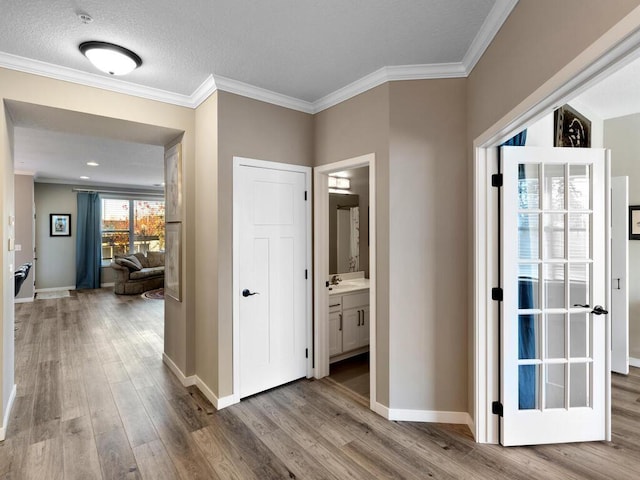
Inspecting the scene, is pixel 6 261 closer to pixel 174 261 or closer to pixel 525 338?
pixel 174 261

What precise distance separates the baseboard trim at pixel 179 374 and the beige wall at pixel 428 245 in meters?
1.91

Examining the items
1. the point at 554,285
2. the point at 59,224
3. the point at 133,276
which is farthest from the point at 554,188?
the point at 59,224

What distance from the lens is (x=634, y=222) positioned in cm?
356

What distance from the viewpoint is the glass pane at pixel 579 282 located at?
2.30m

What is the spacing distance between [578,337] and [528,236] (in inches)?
31.0

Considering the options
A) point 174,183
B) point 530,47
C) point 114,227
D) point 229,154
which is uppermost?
point 530,47

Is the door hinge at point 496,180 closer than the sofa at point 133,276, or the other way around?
the door hinge at point 496,180

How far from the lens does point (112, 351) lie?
4090mm

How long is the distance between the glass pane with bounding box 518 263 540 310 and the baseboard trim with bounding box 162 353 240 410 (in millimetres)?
2392

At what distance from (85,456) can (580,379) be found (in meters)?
3.40

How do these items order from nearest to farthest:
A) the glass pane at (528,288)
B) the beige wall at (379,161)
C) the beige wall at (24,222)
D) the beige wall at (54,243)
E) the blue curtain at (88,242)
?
1. the glass pane at (528,288)
2. the beige wall at (379,161)
3. the beige wall at (24,222)
4. the beige wall at (54,243)
5. the blue curtain at (88,242)

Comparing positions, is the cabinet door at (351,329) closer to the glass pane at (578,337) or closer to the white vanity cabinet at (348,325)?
the white vanity cabinet at (348,325)

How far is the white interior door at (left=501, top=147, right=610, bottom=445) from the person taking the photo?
2260 millimetres

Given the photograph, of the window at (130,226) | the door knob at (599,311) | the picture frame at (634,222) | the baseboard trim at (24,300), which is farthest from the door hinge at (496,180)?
the window at (130,226)
